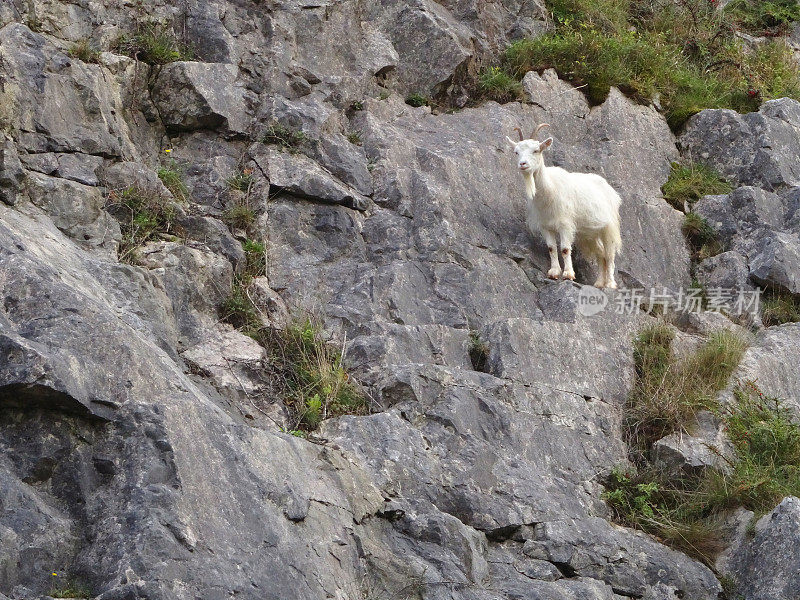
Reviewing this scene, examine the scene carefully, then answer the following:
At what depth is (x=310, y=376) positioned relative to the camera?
7523 millimetres

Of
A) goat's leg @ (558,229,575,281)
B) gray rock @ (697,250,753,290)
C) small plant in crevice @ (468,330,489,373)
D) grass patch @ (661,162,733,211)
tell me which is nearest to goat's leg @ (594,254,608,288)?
goat's leg @ (558,229,575,281)

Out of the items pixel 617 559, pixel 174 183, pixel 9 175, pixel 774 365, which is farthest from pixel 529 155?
pixel 9 175

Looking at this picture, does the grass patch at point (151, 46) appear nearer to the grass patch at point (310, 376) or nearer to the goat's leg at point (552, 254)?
the grass patch at point (310, 376)

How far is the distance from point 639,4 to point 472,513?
9.65 m

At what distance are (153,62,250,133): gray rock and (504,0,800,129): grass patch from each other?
12.4ft

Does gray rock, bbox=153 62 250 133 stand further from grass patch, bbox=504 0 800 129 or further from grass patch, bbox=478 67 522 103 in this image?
grass patch, bbox=504 0 800 129

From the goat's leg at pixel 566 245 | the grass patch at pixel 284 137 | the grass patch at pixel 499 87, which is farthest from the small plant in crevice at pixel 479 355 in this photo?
the grass patch at pixel 499 87

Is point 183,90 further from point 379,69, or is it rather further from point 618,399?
point 618,399

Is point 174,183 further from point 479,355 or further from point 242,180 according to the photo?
point 479,355

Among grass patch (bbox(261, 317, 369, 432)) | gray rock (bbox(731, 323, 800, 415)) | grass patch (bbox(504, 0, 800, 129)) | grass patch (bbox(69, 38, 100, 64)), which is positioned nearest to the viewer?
grass patch (bbox(261, 317, 369, 432))

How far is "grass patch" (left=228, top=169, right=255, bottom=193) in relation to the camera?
9025 millimetres

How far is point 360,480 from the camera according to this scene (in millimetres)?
6625

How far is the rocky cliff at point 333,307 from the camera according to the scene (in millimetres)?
5531

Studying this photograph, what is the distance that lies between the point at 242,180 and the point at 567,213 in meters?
3.05
